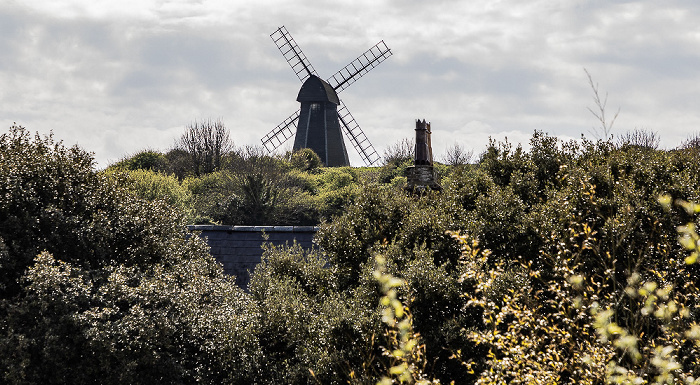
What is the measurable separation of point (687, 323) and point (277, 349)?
23.4 ft

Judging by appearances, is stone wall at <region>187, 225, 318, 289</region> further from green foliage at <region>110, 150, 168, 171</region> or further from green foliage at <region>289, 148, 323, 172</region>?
green foliage at <region>110, 150, 168, 171</region>

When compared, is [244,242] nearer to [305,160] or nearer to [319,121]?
[305,160]

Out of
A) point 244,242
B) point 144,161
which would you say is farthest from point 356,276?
point 144,161

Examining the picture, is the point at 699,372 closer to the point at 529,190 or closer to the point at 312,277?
the point at 529,190

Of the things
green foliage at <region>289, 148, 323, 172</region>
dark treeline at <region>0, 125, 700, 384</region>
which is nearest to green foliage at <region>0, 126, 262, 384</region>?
dark treeline at <region>0, 125, 700, 384</region>

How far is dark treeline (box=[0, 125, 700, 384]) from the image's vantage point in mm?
9508

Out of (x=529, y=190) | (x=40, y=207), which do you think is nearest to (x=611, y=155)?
(x=529, y=190)

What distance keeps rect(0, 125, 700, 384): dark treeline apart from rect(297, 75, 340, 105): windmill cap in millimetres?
36136

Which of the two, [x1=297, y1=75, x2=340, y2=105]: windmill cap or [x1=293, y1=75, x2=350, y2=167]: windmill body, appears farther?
[x1=293, y1=75, x2=350, y2=167]: windmill body

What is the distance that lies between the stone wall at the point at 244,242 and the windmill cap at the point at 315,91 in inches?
1213

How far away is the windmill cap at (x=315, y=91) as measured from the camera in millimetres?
50500

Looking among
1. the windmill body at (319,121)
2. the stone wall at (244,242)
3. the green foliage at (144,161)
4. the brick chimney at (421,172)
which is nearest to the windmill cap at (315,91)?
the windmill body at (319,121)

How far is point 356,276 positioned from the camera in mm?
12719

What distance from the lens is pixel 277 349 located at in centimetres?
1142
